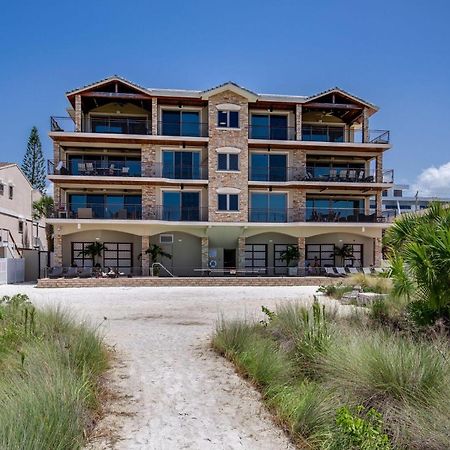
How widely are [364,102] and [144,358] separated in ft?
93.8

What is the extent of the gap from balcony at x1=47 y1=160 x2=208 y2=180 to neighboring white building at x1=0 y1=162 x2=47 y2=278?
680cm

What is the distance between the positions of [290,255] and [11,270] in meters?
19.2

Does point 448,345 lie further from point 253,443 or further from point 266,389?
point 253,443

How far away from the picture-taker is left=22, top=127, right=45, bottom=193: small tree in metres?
49.4

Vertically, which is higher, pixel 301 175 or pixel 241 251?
pixel 301 175

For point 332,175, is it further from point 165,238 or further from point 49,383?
point 49,383

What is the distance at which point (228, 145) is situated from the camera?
29281 mm

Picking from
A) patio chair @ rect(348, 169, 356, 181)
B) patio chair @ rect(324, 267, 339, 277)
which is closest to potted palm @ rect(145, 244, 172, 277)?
patio chair @ rect(324, 267, 339, 277)

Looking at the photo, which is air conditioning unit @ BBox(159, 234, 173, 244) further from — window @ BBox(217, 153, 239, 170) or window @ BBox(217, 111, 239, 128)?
window @ BBox(217, 111, 239, 128)

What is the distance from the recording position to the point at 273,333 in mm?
8422

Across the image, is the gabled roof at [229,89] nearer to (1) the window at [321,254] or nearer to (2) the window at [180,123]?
(2) the window at [180,123]

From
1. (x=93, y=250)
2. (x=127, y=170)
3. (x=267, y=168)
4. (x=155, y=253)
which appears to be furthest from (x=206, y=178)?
(x=93, y=250)

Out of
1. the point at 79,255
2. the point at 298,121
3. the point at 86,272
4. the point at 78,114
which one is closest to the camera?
the point at 86,272

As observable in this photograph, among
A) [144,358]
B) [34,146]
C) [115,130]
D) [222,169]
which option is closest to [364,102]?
[222,169]
